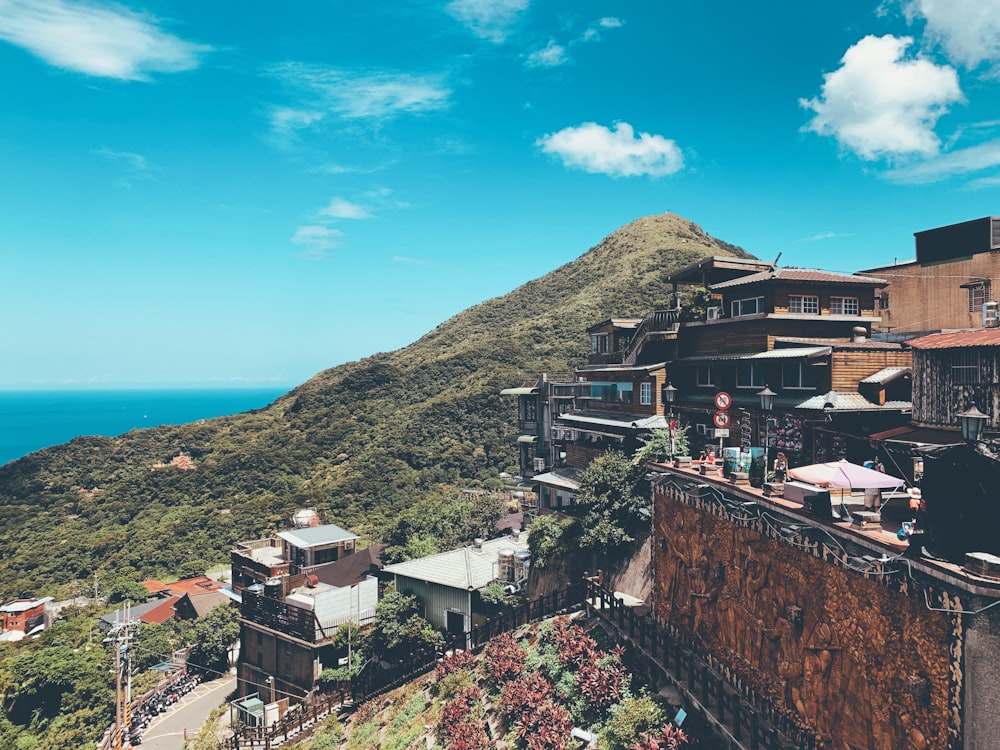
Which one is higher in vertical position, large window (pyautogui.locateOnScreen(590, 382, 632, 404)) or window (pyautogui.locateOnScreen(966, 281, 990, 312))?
window (pyautogui.locateOnScreen(966, 281, 990, 312))

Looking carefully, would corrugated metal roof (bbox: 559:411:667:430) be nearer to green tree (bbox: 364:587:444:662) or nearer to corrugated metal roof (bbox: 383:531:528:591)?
corrugated metal roof (bbox: 383:531:528:591)

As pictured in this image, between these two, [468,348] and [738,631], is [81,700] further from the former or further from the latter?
[468,348]

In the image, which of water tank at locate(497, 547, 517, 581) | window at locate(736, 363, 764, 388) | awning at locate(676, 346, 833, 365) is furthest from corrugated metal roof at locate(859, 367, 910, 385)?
water tank at locate(497, 547, 517, 581)

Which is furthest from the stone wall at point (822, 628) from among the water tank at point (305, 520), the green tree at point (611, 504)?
the water tank at point (305, 520)

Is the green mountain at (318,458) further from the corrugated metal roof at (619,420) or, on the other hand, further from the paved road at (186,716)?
the corrugated metal roof at (619,420)

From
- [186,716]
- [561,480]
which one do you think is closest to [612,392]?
[561,480]
